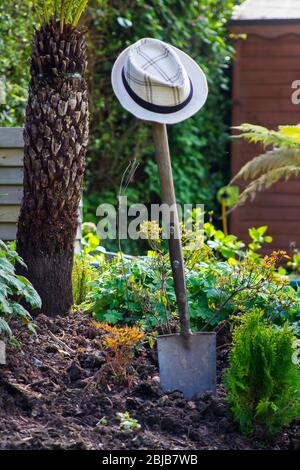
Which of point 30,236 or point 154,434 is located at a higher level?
point 30,236

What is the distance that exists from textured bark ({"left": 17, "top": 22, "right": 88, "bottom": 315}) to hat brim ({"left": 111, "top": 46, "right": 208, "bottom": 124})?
2.28 ft

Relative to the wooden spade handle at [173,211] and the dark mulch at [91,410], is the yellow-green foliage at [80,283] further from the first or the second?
the wooden spade handle at [173,211]

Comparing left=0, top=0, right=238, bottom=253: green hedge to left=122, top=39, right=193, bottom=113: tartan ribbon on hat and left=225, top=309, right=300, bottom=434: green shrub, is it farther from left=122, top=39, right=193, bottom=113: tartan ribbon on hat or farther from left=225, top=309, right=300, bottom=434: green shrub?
left=225, top=309, right=300, bottom=434: green shrub

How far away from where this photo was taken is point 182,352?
354cm

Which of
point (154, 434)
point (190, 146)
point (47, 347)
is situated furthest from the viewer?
point (190, 146)

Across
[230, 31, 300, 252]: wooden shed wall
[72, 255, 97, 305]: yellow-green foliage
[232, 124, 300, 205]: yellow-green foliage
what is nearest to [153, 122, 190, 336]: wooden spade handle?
[232, 124, 300, 205]: yellow-green foliage

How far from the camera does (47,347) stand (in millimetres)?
3861

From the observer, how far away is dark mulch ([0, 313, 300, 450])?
9.59 feet

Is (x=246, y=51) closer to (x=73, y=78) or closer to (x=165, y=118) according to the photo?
(x=73, y=78)

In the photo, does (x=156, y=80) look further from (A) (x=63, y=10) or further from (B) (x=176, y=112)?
(A) (x=63, y=10)

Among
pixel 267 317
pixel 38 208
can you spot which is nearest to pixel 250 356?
pixel 267 317

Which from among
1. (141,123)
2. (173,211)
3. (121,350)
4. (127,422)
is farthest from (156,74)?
(141,123)

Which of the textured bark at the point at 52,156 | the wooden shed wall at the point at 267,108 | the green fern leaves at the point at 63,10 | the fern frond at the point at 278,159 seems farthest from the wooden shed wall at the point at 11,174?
the wooden shed wall at the point at 267,108

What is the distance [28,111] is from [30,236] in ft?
2.20
